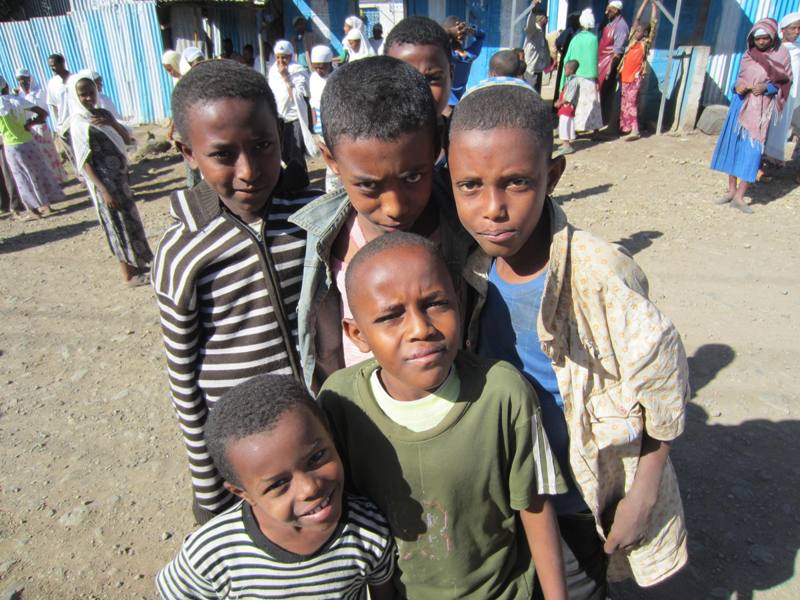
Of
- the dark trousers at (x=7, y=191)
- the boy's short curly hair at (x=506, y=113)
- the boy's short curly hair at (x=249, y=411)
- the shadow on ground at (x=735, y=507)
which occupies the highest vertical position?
the boy's short curly hair at (x=506, y=113)

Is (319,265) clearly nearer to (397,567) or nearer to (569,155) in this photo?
(397,567)

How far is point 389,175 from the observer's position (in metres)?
1.37

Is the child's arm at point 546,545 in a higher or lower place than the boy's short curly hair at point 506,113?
lower

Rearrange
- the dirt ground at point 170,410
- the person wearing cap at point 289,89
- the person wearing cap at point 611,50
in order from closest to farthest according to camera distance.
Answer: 1. the dirt ground at point 170,410
2. the person wearing cap at point 289,89
3. the person wearing cap at point 611,50

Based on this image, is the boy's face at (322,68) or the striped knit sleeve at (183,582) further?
the boy's face at (322,68)

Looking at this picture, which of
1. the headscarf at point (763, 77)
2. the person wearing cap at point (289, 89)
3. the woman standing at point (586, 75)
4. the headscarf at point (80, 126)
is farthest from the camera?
the woman standing at point (586, 75)

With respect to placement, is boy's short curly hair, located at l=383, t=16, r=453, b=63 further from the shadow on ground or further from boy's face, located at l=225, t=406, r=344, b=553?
the shadow on ground

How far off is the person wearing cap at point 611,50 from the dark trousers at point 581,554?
8.70 metres

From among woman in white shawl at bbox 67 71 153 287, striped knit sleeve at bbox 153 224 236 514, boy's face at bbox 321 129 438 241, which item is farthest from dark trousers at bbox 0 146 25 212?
boy's face at bbox 321 129 438 241

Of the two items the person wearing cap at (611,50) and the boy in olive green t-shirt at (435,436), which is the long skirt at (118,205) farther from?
the person wearing cap at (611,50)

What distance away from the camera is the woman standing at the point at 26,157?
23.9ft

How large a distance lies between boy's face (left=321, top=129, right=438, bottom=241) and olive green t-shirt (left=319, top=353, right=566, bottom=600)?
1.21 feet

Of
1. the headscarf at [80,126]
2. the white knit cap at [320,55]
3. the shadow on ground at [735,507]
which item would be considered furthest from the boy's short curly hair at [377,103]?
the white knit cap at [320,55]

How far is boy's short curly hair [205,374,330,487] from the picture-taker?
1.20m
